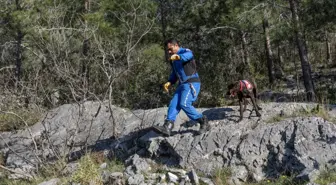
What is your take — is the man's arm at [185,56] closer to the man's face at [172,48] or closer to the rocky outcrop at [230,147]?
the man's face at [172,48]

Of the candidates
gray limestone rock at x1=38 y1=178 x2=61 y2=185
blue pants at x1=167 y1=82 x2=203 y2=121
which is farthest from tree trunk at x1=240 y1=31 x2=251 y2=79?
gray limestone rock at x1=38 y1=178 x2=61 y2=185

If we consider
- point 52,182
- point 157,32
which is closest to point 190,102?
point 52,182

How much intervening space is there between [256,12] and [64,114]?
5.69 m

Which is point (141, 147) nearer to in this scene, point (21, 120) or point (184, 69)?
point (184, 69)

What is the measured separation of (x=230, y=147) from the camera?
6.24 m

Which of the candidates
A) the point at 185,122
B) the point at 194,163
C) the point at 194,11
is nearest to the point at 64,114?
the point at 185,122

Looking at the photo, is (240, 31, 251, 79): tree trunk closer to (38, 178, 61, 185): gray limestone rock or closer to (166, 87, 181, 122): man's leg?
(166, 87, 181, 122): man's leg

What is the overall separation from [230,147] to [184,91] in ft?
3.53

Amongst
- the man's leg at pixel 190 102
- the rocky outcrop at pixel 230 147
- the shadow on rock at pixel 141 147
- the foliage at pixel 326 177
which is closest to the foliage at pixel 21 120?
the rocky outcrop at pixel 230 147

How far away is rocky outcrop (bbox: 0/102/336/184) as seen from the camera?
5797 millimetres

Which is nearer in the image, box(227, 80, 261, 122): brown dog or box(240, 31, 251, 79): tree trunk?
box(227, 80, 261, 122): brown dog

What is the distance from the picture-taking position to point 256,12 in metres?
11.4

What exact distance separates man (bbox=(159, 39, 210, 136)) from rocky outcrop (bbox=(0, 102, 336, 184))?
0.26 m

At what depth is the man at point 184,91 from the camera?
643 centimetres
